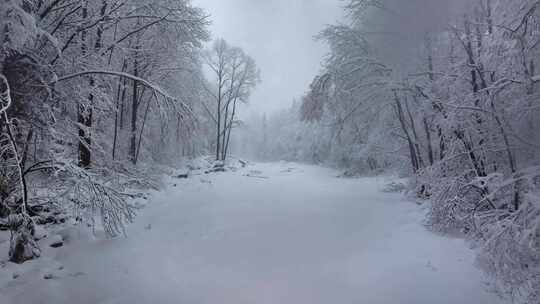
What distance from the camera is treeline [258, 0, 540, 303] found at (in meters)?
2.80

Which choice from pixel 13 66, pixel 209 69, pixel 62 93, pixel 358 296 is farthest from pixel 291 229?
pixel 209 69

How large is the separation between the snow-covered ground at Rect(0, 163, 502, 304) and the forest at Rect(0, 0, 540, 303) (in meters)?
0.52

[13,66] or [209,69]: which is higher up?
[209,69]

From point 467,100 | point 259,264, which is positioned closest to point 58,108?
point 259,264

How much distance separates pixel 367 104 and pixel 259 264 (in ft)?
20.5

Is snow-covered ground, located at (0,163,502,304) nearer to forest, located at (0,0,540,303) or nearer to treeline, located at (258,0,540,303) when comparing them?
forest, located at (0,0,540,303)

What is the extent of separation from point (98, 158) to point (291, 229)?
4595mm

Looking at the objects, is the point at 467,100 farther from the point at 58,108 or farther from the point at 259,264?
the point at 58,108

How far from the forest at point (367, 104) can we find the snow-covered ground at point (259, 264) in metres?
0.52

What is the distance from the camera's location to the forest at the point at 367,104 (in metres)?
3.19

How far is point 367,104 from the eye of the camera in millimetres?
8516

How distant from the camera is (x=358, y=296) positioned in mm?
3525

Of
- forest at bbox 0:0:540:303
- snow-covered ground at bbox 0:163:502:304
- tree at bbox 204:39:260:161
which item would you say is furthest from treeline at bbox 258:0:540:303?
tree at bbox 204:39:260:161

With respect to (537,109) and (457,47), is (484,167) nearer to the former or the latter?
(537,109)
